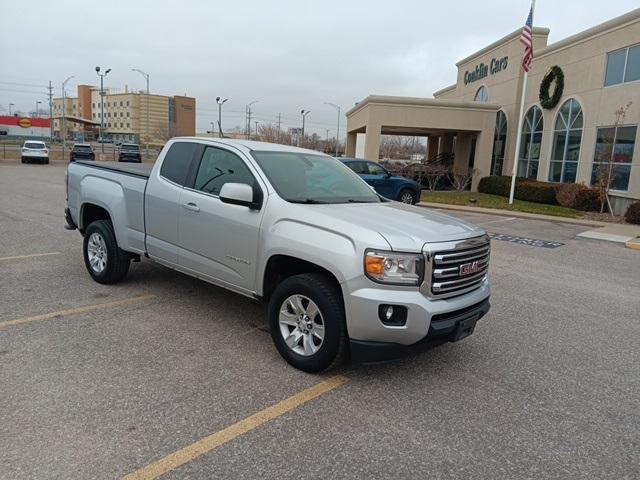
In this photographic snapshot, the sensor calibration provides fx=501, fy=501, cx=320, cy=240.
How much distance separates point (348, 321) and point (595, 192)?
17.3m

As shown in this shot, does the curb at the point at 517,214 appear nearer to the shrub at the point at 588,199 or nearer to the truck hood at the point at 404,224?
the shrub at the point at 588,199

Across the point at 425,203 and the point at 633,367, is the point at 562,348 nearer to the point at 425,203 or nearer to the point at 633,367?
the point at 633,367

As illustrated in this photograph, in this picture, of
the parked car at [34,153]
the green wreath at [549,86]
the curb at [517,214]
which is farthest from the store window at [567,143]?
the parked car at [34,153]

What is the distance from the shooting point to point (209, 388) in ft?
12.1

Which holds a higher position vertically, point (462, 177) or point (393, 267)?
point (462, 177)

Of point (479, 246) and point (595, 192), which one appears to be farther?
point (595, 192)

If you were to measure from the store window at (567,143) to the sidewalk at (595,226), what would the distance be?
15.9ft

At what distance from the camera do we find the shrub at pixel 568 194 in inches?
729

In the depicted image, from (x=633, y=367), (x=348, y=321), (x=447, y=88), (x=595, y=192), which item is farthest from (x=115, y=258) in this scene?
(x=447, y=88)

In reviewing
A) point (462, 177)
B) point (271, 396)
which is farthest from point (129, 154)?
point (271, 396)

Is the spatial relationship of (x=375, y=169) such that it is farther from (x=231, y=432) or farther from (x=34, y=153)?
(x=34, y=153)

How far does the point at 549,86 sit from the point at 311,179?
20.9 metres

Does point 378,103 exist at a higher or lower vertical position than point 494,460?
higher

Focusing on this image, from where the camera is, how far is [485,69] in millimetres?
Answer: 28625
